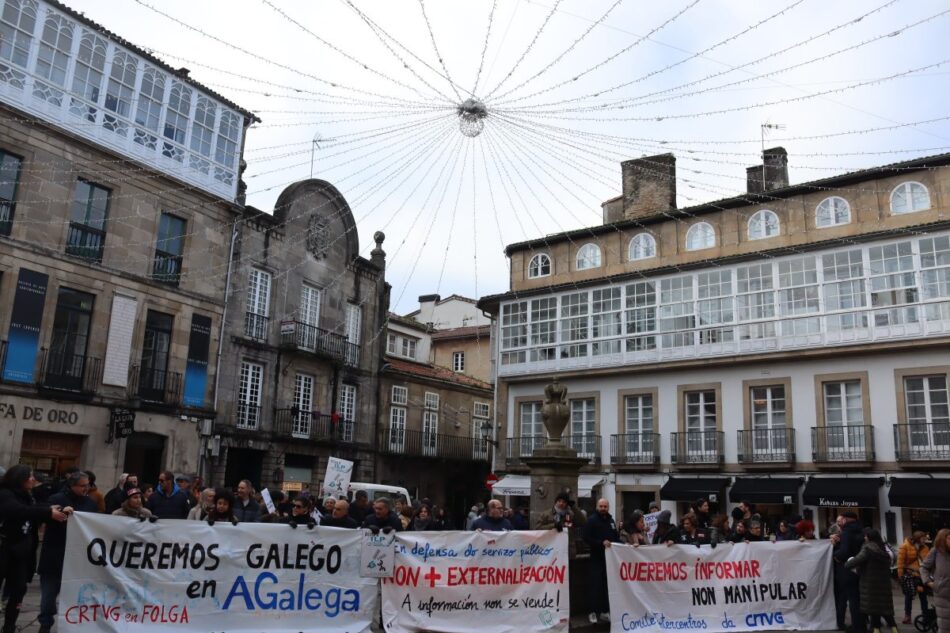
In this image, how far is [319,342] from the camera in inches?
1216

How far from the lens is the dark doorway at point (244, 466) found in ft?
92.0

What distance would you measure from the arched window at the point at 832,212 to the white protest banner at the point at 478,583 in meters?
19.1

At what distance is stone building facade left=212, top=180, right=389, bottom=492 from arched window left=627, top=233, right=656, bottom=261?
1158 cm

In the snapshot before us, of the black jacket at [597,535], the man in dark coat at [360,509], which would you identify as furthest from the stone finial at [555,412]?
the man in dark coat at [360,509]

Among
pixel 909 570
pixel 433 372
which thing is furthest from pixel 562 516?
pixel 433 372

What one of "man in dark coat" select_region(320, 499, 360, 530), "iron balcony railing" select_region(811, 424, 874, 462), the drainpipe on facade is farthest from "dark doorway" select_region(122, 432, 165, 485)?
"iron balcony railing" select_region(811, 424, 874, 462)

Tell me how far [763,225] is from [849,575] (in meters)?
17.3

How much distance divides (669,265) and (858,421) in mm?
8124

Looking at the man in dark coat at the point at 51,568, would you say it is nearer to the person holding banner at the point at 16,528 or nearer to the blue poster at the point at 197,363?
the person holding banner at the point at 16,528

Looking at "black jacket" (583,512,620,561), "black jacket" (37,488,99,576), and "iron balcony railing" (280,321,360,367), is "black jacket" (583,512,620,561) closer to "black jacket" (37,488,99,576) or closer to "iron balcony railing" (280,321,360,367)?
"black jacket" (37,488,99,576)

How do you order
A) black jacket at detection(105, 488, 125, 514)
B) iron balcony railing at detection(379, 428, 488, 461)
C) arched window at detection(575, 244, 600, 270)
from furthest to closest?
iron balcony railing at detection(379, 428, 488, 461) < arched window at detection(575, 244, 600, 270) < black jacket at detection(105, 488, 125, 514)

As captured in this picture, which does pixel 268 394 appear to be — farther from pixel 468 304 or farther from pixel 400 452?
pixel 468 304

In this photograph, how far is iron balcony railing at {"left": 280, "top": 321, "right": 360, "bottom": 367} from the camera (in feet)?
96.4

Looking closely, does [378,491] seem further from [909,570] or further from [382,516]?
[909,570]
